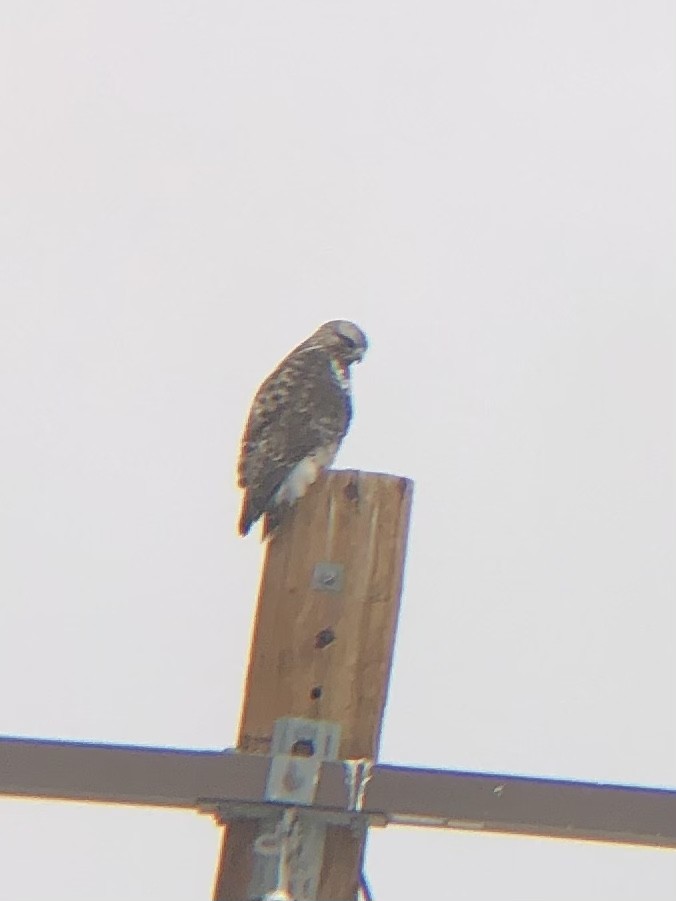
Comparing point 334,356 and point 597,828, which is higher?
point 334,356

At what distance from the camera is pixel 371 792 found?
283 centimetres

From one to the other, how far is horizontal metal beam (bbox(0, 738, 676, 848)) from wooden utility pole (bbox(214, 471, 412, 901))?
0.32 feet

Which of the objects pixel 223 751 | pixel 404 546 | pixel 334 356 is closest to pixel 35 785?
pixel 223 751

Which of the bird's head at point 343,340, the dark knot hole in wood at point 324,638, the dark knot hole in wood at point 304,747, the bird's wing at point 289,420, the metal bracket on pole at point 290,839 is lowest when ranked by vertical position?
the metal bracket on pole at point 290,839

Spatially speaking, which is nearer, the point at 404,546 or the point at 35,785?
the point at 35,785

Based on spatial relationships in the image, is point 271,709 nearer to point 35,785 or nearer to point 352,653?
point 352,653

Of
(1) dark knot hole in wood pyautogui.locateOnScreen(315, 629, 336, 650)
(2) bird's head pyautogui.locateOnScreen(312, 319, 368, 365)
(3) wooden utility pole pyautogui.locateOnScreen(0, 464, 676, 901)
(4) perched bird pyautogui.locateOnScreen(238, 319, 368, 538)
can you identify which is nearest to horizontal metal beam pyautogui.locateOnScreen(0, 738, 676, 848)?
(3) wooden utility pole pyautogui.locateOnScreen(0, 464, 676, 901)

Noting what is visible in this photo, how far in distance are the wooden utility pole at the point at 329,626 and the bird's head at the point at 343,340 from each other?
3575mm

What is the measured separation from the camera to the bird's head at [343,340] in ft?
22.4

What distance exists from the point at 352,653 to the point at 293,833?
361 millimetres

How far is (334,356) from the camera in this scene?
6.65 meters

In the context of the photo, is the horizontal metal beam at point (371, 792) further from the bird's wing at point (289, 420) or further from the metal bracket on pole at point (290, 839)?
the bird's wing at point (289, 420)

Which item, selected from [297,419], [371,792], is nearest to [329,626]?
[371,792]

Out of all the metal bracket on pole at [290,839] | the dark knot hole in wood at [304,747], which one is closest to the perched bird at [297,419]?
the dark knot hole in wood at [304,747]
